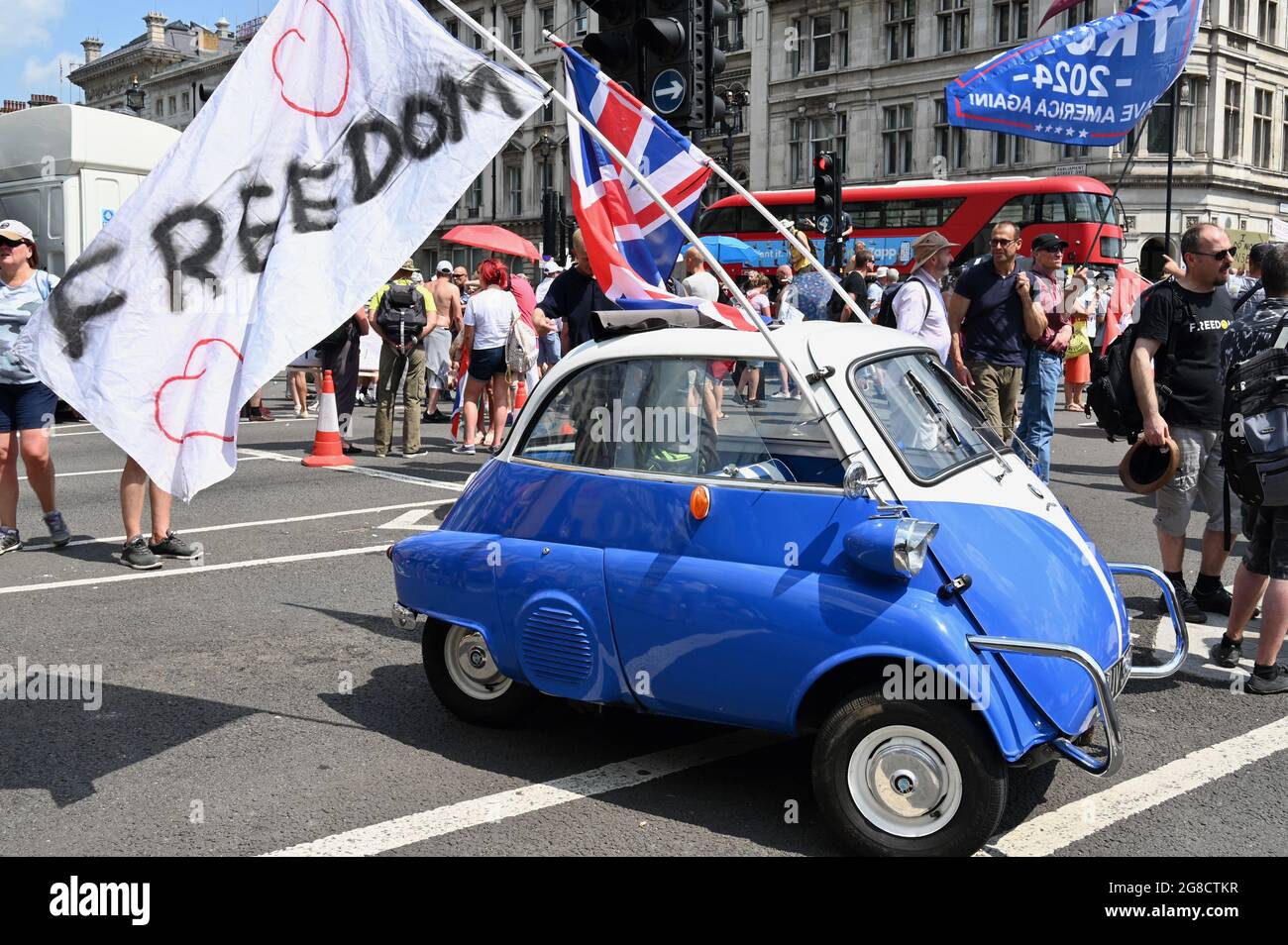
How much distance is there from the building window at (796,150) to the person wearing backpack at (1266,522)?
47823mm

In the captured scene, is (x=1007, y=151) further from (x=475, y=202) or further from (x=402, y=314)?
(x=402, y=314)

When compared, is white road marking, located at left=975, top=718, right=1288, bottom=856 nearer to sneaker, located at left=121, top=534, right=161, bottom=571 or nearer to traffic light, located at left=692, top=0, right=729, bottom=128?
sneaker, located at left=121, top=534, right=161, bottom=571

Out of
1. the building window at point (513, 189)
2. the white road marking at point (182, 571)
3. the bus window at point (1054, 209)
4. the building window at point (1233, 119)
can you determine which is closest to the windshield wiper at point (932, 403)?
the white road marking at point (182, 571)

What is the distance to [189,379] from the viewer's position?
3.93 metres

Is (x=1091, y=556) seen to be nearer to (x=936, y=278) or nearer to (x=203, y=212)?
(x=203, y=212)

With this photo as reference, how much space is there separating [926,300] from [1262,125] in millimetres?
43882

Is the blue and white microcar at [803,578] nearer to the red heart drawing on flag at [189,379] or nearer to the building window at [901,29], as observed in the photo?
the red heart drawing on flag at [189,379]

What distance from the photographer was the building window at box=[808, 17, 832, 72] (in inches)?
2004

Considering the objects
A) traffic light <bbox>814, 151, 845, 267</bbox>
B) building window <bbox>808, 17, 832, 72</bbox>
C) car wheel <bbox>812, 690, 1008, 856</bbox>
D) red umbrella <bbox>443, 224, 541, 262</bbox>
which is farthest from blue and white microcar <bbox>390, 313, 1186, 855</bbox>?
building window <bbox>808, 17, 832, 72</bbox>

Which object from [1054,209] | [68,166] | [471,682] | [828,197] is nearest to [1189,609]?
[471,682]

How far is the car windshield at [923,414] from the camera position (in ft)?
13.4

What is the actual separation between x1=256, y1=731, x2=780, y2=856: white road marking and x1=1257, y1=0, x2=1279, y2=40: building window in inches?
1899

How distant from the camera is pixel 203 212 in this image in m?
4.05
